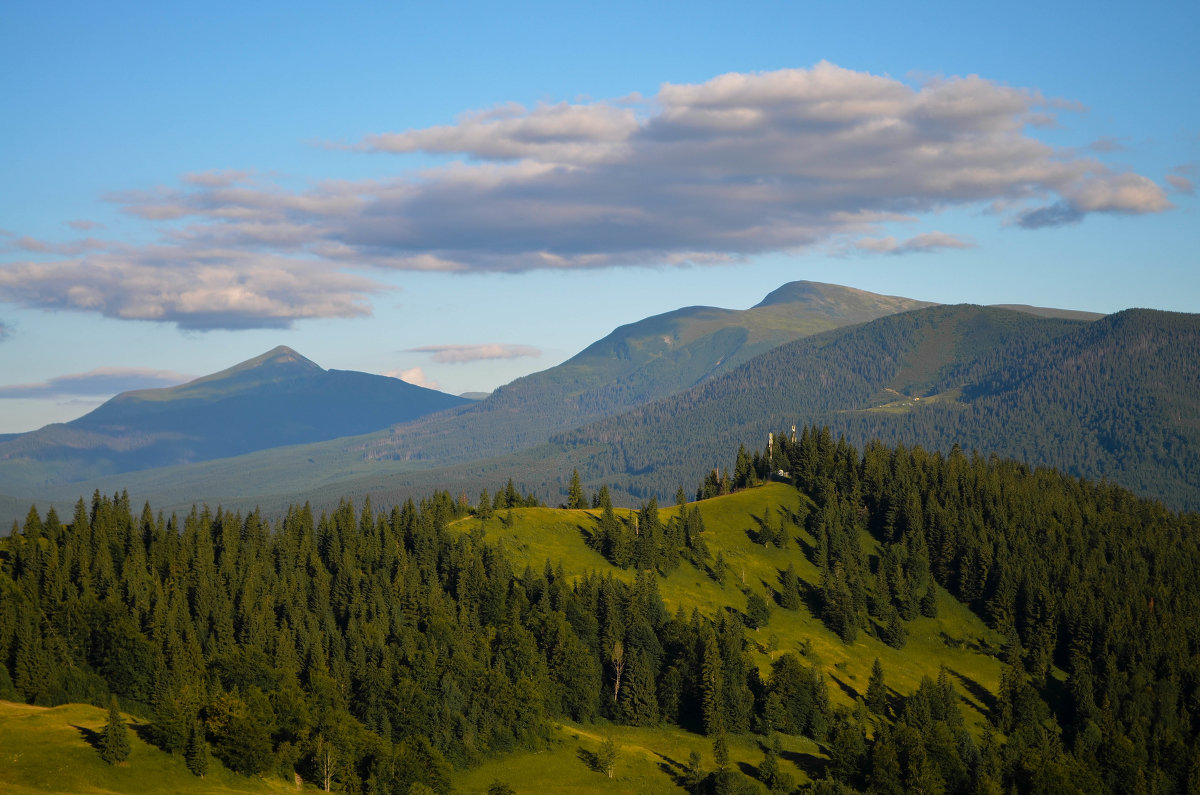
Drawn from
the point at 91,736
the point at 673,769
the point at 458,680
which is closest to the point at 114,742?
the point at 91,736

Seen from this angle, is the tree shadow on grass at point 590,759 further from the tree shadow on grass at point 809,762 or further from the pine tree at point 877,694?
the pine tree at point 877,694

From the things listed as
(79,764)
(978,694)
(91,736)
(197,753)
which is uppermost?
(91,736)

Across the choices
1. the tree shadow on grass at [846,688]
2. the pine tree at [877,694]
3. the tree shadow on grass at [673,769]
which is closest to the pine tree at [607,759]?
the tree shadow on grass at [673,769]

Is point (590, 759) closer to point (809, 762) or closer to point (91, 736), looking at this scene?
point (809, 762)

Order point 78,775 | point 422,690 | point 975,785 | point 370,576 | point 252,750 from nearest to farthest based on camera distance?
point 78,775 < point 252,750 < point 975,785 < point 422,690 < point 370,576

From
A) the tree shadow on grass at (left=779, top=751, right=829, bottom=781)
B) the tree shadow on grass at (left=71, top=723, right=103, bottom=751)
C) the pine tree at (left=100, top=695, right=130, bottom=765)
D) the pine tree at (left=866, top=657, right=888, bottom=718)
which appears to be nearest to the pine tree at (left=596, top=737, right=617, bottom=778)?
the tree shadow on grass at (left=779, top=751, right=829, bottom=781)

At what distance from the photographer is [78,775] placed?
11306 cm

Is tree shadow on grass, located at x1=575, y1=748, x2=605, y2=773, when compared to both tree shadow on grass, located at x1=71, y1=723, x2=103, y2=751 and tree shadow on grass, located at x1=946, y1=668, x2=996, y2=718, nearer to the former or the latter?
tree shadow on grass, located at x1=71, y1=723, x2=103, y2=751

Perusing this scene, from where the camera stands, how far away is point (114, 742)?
11919 centimetres

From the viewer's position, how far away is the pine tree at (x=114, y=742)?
389ft

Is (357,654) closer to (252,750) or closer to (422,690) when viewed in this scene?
(422,690)

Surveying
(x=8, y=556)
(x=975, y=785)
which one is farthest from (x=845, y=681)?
(x=8, y=556)

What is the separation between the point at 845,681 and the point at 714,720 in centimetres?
3339

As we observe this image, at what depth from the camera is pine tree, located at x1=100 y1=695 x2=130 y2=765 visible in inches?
4670
